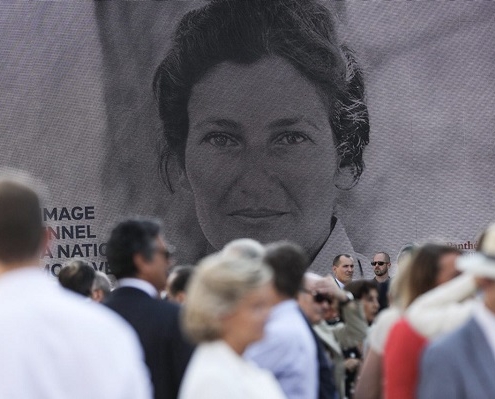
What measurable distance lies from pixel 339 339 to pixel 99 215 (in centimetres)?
807

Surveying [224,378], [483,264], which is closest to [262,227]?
[483,264]

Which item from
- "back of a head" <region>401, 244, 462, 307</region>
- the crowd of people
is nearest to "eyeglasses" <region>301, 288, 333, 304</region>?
the crowd of people

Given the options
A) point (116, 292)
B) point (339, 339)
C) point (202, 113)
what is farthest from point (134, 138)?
point (116, 292)

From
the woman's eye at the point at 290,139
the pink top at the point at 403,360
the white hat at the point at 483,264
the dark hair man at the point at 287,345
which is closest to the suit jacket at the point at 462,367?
the white hat at the point at 483,264

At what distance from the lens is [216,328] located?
3275 mm

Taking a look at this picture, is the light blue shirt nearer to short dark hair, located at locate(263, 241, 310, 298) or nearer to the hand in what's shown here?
short dark hair, located at locate(263, 241, 310, 298)

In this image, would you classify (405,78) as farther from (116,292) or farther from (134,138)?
→ (116,292)

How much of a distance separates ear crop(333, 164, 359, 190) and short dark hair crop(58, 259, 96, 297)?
304 inches

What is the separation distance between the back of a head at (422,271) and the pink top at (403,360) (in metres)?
0.38

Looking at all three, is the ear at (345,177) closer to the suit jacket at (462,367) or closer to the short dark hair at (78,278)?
the short dark hair at (78,278)

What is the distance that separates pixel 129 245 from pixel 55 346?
216 centimetres

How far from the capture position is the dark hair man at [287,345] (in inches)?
189

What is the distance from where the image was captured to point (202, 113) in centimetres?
1453

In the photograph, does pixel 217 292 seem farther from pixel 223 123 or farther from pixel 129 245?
pixel 223 123
